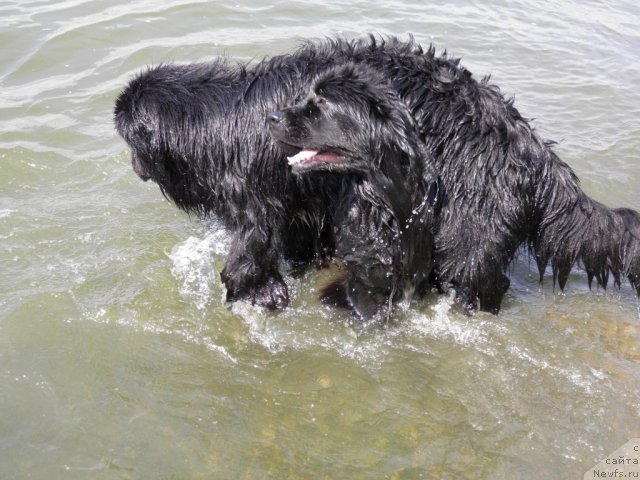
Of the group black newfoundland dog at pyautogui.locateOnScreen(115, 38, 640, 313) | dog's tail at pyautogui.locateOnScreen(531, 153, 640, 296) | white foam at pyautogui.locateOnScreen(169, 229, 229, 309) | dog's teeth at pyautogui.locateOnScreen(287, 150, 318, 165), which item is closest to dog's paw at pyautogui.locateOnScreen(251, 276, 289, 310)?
black newfoundland dog at pyautogui.locateOnScreen(115, 38, 640, 313)

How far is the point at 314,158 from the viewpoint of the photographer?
3627 mm

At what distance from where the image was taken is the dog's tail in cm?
385

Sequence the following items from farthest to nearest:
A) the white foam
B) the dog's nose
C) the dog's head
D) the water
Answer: the white foam < the dog's nose < the dog's head < the water

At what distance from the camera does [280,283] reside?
4383 millimetres

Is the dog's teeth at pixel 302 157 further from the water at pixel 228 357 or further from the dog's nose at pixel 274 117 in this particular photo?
the water at pixel 228 357

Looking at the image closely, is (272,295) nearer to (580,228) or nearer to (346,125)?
(346,125)

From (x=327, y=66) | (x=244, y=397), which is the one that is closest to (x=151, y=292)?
(x=244, y=397)

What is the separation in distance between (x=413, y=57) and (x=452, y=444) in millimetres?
2219

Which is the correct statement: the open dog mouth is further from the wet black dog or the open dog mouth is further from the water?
the water

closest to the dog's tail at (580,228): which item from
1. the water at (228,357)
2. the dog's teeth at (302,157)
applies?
the water at (228,357)

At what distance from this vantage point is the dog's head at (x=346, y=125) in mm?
3527

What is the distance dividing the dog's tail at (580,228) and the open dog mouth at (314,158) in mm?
1196

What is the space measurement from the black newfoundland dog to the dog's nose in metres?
0.30

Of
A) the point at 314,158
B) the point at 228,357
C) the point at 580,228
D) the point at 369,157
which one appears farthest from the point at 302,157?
the point at 580,228
